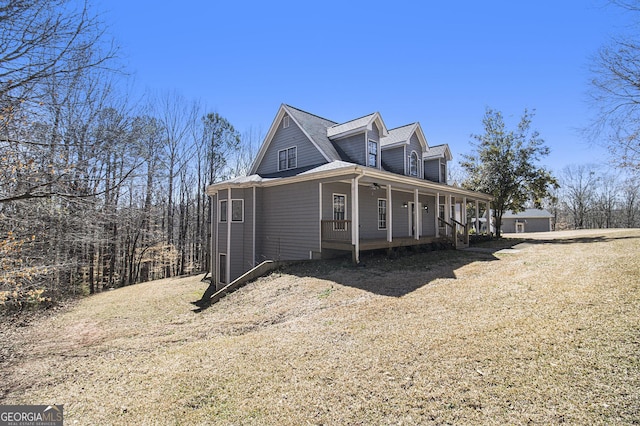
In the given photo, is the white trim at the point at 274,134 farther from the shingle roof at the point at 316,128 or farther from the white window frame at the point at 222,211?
the white window frame at the point at 222,211

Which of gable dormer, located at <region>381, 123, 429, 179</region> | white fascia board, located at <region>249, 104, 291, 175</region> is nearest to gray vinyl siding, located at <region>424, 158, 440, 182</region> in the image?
gable dormer, located at <region>381, 123, 429, 179</region>

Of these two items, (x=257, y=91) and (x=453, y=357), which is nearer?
(x=453, y=357)

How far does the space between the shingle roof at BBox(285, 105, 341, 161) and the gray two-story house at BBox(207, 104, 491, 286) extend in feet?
0.24

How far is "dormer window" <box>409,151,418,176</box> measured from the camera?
16.5 m

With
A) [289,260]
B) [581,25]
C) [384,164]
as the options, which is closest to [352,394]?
[289,260]

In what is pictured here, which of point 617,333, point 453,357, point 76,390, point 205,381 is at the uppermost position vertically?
point 617,333

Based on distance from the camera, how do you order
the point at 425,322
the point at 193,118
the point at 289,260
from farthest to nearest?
the point at 193,118
the point at 289,260
the point at 425,322

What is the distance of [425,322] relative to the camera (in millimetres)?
5656

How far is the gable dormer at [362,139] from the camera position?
46.7 ft

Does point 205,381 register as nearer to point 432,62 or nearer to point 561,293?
point 561,293

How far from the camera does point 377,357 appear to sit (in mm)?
4500

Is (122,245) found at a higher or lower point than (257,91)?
lower

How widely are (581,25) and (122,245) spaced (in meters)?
29.1

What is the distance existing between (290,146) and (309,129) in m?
1.36
